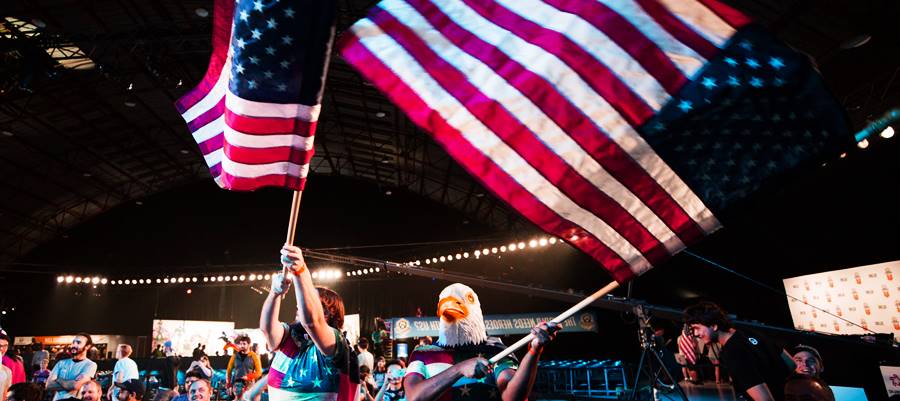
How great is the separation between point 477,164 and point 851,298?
461 inches

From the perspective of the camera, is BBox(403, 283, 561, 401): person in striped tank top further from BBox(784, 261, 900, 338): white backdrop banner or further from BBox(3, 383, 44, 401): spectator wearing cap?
BBox(784, 261, 900, 338): white backdrop banner

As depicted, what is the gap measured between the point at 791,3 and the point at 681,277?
8.57 meters

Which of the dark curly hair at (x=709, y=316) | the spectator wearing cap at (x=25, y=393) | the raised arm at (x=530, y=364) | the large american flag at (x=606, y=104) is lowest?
the spectator wearing cap at (x=25, y=393)

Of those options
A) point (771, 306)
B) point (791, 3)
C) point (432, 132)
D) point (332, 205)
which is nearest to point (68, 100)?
point (332, 205)

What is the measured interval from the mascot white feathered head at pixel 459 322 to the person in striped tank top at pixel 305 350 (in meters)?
0.59

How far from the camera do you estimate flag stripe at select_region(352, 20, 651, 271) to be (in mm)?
2492

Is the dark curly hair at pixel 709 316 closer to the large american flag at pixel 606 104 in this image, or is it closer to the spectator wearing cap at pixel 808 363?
the spectator wearing cap at pixel 808 363

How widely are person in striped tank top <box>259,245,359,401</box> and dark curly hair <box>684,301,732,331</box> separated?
294 cm

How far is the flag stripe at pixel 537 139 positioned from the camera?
8.07 ft

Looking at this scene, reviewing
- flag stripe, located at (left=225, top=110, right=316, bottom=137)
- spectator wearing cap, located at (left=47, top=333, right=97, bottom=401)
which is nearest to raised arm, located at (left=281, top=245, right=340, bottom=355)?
flag stripe, located at (left=225, top=110, right=316, bottom=137)

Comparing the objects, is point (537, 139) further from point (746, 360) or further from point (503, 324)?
point (503, 324)

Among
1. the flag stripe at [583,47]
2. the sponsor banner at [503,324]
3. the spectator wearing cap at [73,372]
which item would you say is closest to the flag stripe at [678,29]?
the flag stripe at [583,47]

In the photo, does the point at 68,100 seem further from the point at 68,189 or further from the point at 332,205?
the point at 332,205

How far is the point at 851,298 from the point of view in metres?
10.5
